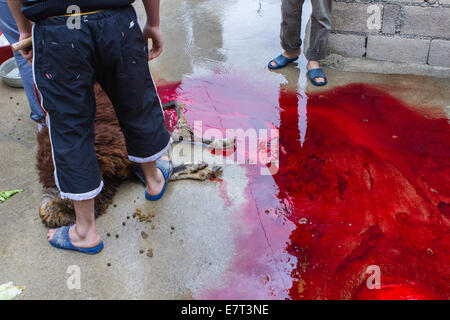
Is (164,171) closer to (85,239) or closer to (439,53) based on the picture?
(85,239)

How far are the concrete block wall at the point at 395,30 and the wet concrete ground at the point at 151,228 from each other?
23 centimetres

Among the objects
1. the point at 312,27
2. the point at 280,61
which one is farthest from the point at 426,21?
the point at 280,61

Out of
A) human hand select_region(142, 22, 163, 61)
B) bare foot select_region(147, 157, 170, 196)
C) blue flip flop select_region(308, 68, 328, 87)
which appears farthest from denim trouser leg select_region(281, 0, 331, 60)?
bare foot select_region(147, 157, 170, 196)

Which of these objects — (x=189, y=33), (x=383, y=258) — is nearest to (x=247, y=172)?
(x=383, y=258)

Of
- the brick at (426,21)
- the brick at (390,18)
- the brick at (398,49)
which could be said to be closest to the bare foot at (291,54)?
the brick at (398,49)

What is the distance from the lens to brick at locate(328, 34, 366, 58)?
3658 mm

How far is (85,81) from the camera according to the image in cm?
177

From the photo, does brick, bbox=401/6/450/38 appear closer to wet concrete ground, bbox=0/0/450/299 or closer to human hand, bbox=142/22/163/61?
wet concrete ground, bbox=0/0/450/299

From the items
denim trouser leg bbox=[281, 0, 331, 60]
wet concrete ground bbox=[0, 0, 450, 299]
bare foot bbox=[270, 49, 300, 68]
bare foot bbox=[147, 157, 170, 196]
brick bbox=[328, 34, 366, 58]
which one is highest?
denim trouser leg bbox=[281, 0, 331, 60]

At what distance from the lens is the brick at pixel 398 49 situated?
3.53 meters

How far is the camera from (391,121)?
2982 millimetres
